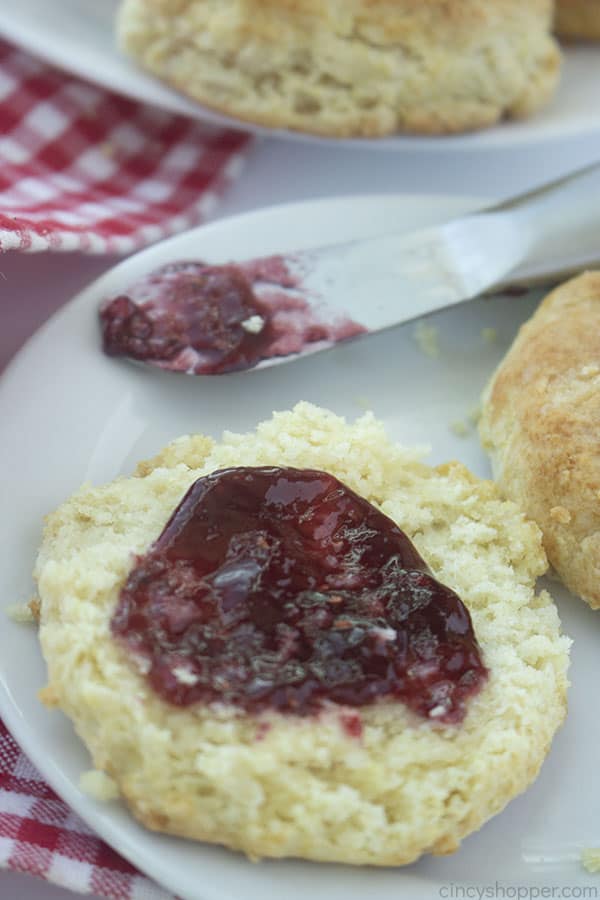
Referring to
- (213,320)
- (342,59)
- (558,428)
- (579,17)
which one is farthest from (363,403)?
(579,17)

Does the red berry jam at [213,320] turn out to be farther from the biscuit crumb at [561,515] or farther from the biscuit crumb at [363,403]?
the biscuit crumb at [561,515]

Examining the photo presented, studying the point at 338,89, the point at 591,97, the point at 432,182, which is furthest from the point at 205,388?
the point at 591,97

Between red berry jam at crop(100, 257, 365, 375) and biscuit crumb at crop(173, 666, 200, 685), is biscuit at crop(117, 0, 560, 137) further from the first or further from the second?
biscuit crumb at crop(173, 666, 200, 685)

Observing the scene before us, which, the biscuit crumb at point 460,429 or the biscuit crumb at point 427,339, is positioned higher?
the biscuit crumb at point 427,339

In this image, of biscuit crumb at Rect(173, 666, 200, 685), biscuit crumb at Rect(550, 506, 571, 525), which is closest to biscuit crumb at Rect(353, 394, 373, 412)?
biscuit crumb at Rect(550, 506, 571, 525)

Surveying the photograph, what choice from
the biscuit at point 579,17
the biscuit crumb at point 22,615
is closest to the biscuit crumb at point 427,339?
the biscuit crumb at point 22,615

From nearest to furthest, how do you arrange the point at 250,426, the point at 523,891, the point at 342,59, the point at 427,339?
the point at 523,891 < the point at 250,426 < the point at 427,339 < the point at 342,59

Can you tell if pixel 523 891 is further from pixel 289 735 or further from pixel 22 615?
pixel 22 615

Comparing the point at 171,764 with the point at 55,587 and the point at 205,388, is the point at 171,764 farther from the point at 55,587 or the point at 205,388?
the point at 205,388
